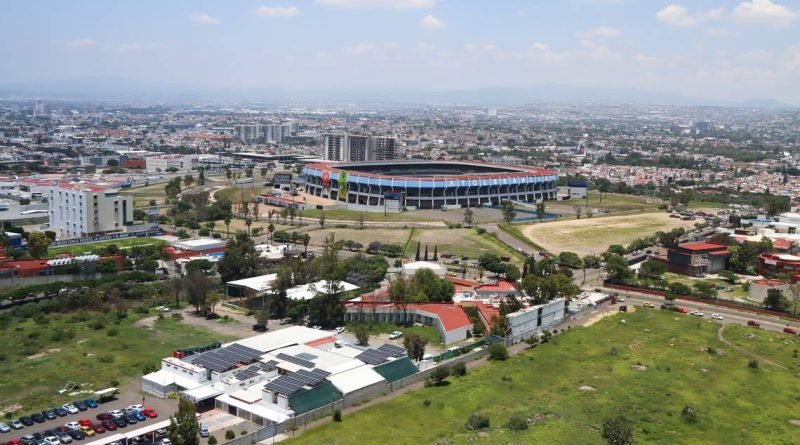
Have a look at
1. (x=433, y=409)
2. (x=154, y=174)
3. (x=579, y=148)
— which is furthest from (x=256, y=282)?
(x=579, y=148)

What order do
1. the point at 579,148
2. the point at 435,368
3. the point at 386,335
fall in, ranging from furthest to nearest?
1. the point at 579,148
2. the point at 386,335
3. the point at 435,368

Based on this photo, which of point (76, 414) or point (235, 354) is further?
point (235, 354)

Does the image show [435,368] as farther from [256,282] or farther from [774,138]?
[774,138]

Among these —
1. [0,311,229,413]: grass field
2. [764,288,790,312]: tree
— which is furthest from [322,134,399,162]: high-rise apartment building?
[0,311,229,413]: grass field

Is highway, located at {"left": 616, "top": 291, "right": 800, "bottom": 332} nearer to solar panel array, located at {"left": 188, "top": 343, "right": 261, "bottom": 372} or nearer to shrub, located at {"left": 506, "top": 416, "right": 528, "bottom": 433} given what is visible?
shrub, located at {"left": 506, "top": 416, "right": 528, "bottom": 433}

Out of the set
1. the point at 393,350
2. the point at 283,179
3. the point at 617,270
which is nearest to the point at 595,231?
the point at 617,270

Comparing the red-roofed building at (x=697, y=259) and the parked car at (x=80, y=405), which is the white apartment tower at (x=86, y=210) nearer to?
the parked car at (x=80, y=405)

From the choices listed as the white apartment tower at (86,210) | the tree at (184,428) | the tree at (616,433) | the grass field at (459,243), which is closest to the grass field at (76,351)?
the tree at (184,428)
